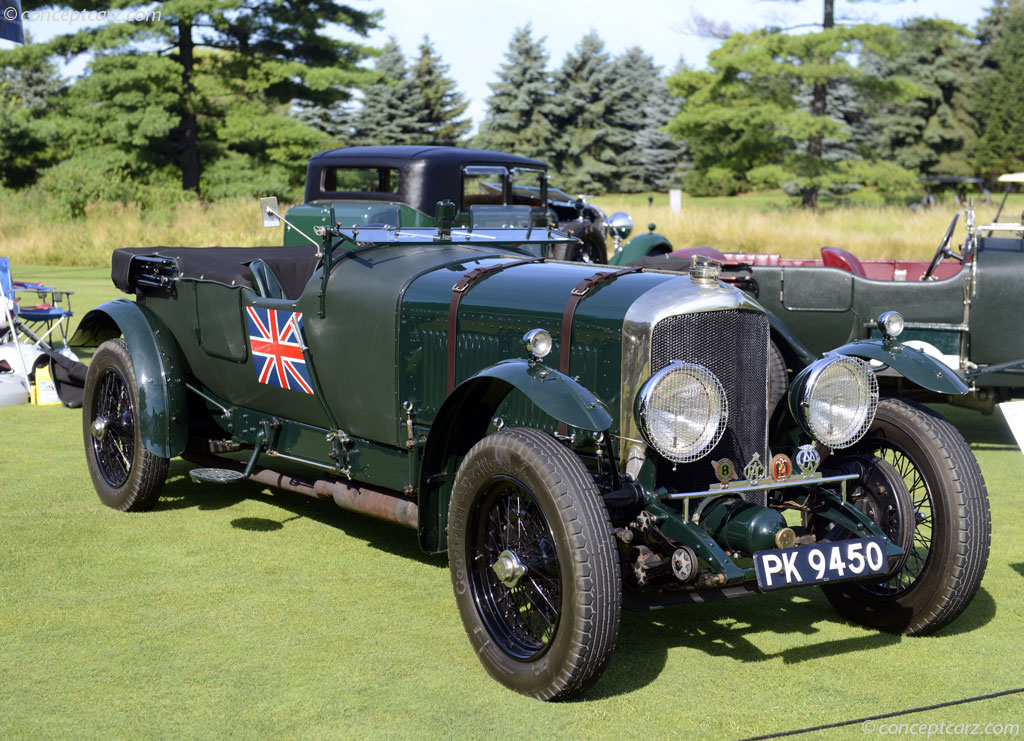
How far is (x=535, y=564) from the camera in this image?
3.41 meters

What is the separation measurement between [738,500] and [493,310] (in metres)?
1.15

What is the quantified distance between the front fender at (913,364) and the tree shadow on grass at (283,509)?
6.24 feet

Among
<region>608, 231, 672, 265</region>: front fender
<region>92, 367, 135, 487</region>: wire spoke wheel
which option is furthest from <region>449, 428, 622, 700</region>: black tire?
<region>608, 231, 672, 265</region>: front fender

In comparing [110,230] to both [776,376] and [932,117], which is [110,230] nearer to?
[776,376]

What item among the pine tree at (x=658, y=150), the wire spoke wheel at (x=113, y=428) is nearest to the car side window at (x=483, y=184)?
the wire spoke wheel at (x=113, y=428)

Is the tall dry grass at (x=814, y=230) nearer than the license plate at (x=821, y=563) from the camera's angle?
No

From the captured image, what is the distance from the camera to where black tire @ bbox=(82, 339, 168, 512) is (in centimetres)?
535

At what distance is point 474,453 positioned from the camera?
352cm

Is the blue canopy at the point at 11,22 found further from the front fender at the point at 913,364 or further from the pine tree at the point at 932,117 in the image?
the pine tree at the point at 932,117

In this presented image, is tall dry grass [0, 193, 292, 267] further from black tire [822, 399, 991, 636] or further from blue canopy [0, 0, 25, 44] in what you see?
black tire [822, 399, 991, 636]

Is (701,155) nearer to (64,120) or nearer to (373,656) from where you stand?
(64,120)

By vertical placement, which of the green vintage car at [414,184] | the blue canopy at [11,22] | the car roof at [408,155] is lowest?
the green vintage car at [414,184]

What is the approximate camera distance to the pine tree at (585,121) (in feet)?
143

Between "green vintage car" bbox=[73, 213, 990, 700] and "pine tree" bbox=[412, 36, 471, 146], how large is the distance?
40354 mm
